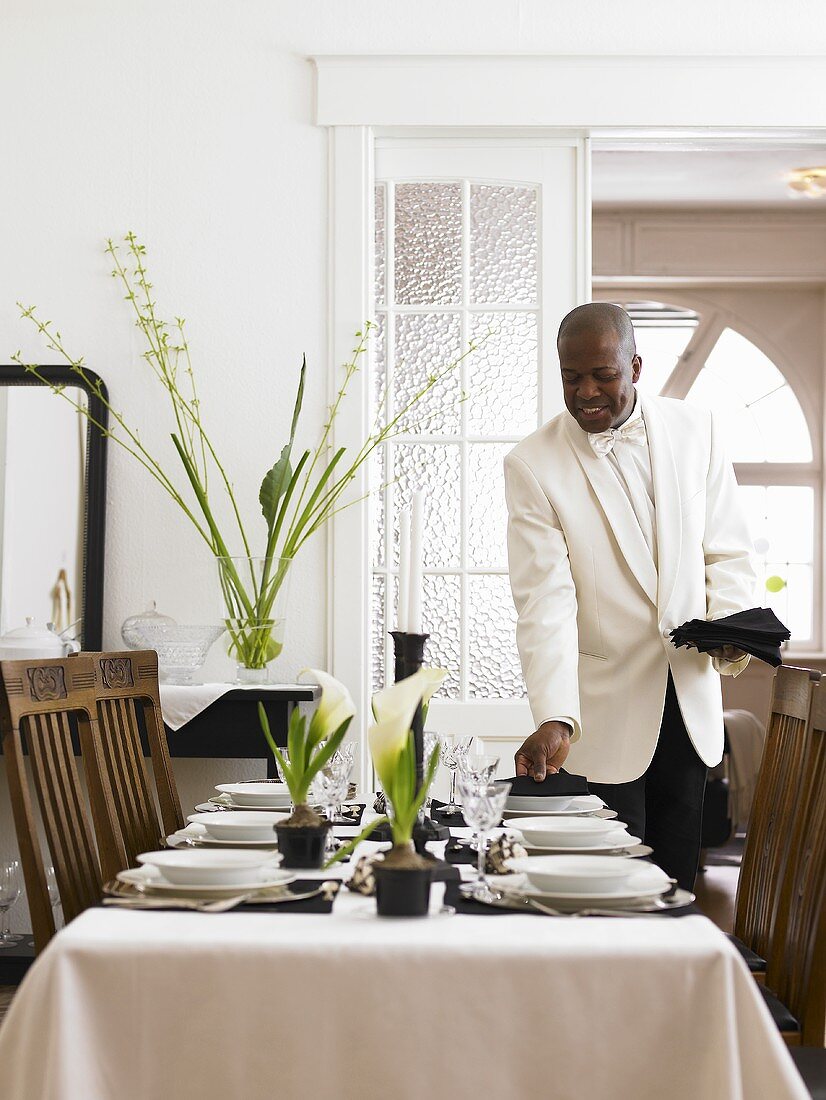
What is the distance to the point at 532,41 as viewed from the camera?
3787 mm

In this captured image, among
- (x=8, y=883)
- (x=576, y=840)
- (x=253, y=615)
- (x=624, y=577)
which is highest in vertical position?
(x=624, y=577)

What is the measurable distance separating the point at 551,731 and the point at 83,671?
791mm

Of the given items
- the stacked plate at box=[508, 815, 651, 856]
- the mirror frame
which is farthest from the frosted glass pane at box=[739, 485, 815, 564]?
the stacked plate at box=[508, 815, 651, 856]

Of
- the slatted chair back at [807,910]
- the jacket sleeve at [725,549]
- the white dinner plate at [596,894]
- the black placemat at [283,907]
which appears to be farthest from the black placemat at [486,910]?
the jacket sleeve at [725,549]

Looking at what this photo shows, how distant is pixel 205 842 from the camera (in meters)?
1.74

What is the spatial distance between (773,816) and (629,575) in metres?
0.59

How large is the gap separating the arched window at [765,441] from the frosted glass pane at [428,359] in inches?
150

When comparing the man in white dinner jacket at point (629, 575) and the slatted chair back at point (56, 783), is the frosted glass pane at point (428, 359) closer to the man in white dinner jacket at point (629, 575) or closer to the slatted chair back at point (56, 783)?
the man in white dinner jacket at point (629, 575)

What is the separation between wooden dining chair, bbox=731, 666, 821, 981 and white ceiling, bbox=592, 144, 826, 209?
4214 mm

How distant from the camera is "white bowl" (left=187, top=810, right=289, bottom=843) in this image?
1751 mm

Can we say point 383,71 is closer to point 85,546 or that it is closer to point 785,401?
point 85,546

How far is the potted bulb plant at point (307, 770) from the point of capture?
154 cm

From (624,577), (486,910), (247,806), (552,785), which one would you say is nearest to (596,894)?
(486,910)

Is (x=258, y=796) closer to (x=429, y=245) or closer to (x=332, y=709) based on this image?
(x=332, y=709)
